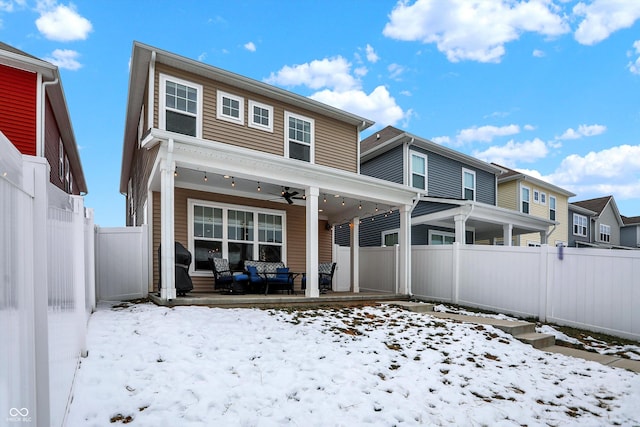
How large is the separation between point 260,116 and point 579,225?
23.6 meters

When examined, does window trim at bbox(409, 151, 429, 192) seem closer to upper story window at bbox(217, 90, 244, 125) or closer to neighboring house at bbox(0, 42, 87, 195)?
upper story window at bbox(217, 90, 244, 125)

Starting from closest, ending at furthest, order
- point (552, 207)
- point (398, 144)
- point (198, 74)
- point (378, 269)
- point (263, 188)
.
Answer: point (198, 74), point (263, 188), point (378, 269), point (398, 144), point (552, 207)

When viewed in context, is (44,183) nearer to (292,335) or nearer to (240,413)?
(240,413)

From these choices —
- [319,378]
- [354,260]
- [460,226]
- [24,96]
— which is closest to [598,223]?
[460,226]

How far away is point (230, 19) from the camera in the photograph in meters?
14.7

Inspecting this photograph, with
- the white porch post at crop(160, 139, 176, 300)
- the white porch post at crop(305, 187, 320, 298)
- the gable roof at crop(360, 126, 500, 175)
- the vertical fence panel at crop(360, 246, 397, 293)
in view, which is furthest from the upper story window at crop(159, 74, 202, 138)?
the gable roof at crop(360, 126, 500, 175)

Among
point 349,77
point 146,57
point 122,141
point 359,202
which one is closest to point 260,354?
point 359,202

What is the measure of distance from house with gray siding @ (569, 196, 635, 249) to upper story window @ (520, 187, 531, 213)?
6.40 metres

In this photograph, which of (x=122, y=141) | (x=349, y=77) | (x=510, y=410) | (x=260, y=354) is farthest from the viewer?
(x=349, y=77)

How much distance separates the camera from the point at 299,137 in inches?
418

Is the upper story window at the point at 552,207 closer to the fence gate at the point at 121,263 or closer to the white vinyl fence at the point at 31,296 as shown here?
the fence gate at the point at 121,263

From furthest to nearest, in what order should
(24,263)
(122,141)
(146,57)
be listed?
1. (122,141)
2. (146,57)
3. (24,263)

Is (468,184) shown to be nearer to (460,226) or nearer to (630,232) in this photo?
(460,226)

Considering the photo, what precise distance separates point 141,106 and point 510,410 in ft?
35.7
